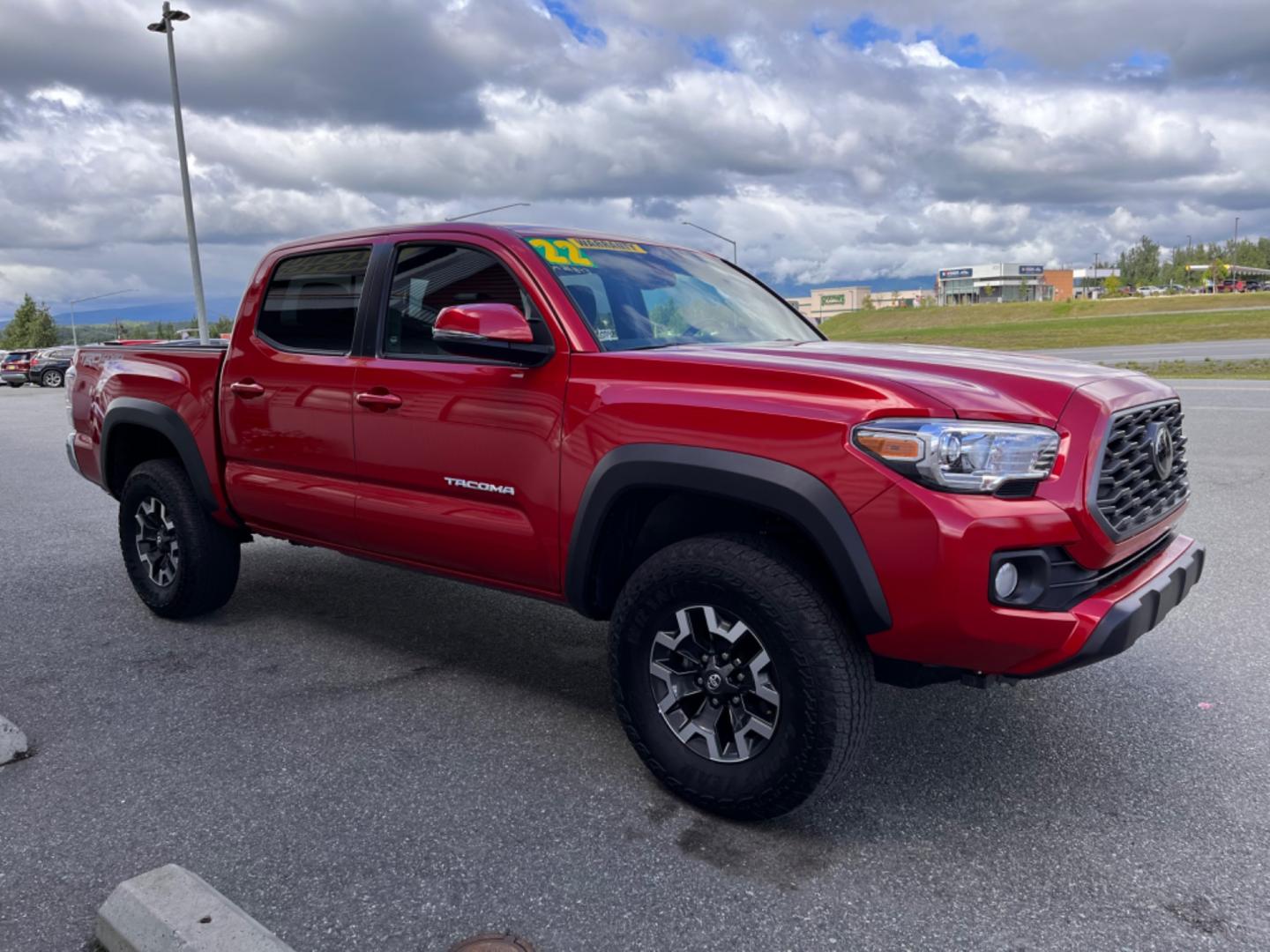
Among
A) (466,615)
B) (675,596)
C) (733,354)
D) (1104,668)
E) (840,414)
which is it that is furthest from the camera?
(466,615)

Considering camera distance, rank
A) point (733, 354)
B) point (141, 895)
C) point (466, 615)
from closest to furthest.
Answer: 1. point (141, 895)
2. point (733, 354)
3. point (466, 615)

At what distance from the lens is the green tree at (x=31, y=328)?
10250cm

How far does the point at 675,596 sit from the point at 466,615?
95.6 inches

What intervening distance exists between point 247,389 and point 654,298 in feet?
6.42

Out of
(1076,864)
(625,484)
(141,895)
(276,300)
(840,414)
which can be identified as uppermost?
(276,300)

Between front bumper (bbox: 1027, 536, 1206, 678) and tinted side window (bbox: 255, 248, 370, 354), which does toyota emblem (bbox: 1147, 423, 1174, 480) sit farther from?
tinted side window (bbox: 255, 248, 370, 354)

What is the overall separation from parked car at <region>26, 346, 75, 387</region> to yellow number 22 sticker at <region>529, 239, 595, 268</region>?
41838 millimetres

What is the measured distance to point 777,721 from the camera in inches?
118

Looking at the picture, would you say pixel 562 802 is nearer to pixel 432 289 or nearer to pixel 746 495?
pixel 746 495

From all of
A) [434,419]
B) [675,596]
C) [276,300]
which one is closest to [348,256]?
[276,300]

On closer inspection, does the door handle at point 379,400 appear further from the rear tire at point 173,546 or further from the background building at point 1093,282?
the background building at point 1093,282

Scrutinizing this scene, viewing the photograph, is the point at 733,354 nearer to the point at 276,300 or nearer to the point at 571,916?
the point at 571,916

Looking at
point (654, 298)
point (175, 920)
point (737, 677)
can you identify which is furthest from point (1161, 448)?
point (175, 920)

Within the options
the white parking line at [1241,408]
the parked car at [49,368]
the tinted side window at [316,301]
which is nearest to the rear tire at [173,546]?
the tinted side window at [316,301]
